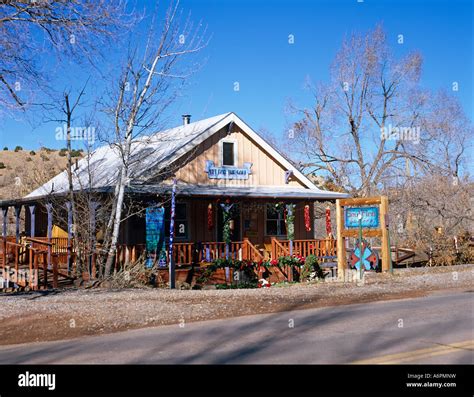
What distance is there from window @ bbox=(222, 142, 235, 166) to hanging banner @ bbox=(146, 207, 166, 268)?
189 inches

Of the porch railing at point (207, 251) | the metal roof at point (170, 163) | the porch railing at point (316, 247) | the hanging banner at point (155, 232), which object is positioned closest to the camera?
the porch railing at point (207, 251)

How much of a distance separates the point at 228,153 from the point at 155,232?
5626 mm

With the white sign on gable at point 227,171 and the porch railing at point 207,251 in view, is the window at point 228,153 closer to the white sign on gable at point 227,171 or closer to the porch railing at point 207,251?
the white sign on gable at point 227,171

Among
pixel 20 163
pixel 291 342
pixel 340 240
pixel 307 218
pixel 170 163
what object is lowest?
pixel 291 342

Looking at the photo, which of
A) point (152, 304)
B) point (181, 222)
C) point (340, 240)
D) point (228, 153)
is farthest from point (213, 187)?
point (152, 304)

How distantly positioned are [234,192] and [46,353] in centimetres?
1398

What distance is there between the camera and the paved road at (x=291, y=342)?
768 cm

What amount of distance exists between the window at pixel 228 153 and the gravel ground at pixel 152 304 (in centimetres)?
785

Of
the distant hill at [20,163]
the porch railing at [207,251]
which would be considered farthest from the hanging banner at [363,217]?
the distant hill at [20,163]

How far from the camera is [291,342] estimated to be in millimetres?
8703

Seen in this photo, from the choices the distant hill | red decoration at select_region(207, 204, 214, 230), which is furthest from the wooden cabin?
the distant hill

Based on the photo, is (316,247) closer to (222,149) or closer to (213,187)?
(213,187)

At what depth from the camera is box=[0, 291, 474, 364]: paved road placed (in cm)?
768
